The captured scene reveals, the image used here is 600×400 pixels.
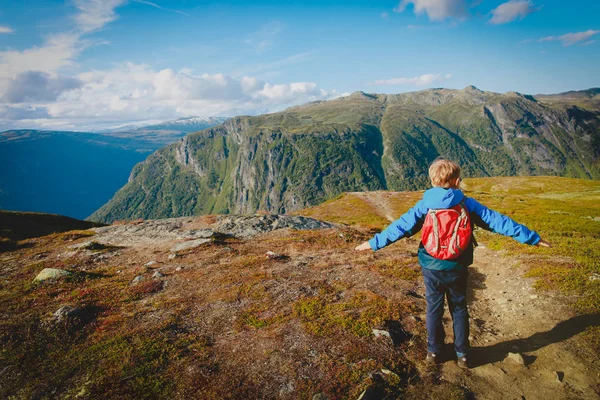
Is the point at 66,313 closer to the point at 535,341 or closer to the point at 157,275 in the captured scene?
the point at 157,275

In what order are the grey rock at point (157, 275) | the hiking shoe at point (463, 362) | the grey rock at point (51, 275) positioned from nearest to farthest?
the hiking shoe at point (463, 362) → the grey rock at point (51, 275) → the grey rock at point (157, 275)

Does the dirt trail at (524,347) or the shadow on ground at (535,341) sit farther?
the shadow on ground at (535,341)

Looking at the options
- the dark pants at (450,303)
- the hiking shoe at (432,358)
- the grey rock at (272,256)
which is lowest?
the grey rock at (272,256)

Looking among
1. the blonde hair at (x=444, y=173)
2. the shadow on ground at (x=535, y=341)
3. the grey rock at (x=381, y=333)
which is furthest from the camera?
the grey rock at (x=381, y=333)

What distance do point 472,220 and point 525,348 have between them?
3996 millimetres

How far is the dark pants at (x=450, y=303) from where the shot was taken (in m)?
6.81

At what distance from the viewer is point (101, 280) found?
1454cm

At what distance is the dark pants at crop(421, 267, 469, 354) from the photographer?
6.81 metres

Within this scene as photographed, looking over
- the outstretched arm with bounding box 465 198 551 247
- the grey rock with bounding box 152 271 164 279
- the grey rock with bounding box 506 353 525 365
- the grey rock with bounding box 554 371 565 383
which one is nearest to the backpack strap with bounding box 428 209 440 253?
the outstretched arm with bounding box 465 198 551 247

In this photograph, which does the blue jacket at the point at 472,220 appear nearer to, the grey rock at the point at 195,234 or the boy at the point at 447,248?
the boy at the point at 447,248

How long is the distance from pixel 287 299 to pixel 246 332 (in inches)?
101

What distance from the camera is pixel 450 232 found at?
664cm

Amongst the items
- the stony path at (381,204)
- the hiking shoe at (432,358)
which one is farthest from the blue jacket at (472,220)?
the stony path at (381,204)

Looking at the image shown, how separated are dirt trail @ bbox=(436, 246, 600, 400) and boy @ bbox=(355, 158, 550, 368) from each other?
66cm
